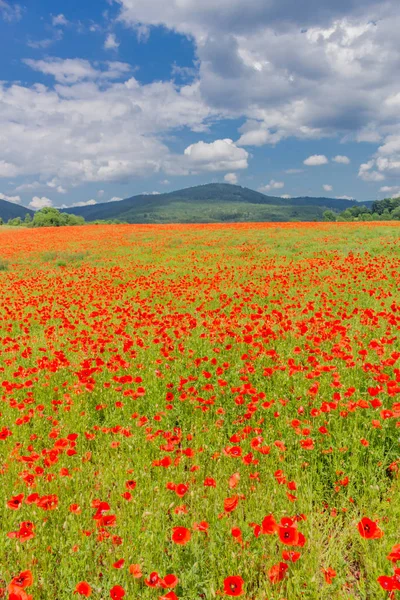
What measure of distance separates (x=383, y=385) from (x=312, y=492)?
2176 millimetres

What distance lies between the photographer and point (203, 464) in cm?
423

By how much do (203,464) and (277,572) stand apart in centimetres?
171

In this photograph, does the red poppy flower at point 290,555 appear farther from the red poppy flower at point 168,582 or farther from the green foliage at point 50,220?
the green foliage at point 50,220

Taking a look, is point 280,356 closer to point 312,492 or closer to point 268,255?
point 312,492

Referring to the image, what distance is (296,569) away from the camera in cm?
279

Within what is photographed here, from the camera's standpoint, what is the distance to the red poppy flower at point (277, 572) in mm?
2580

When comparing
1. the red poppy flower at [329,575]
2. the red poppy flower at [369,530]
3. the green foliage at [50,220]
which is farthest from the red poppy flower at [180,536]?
the green foliage at [50,220]

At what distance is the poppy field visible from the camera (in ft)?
9.21

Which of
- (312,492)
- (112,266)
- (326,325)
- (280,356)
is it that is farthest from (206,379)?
(112,266)

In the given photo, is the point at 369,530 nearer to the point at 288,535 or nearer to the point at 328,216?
the point at 288,535

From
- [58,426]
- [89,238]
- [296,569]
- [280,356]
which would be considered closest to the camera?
[296,569]

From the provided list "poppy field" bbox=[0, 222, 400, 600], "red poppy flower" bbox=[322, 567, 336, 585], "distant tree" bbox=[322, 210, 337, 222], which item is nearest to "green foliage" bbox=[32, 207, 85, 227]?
"distant tree" bbox=[322, 210, 337, 222]

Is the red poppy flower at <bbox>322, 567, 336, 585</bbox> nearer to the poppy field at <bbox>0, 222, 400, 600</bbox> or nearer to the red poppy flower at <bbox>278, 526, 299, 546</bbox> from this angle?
the poppy field at <bbox>0, 222, 400, 600</bbox>

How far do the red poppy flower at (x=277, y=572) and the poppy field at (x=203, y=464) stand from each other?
1cm
